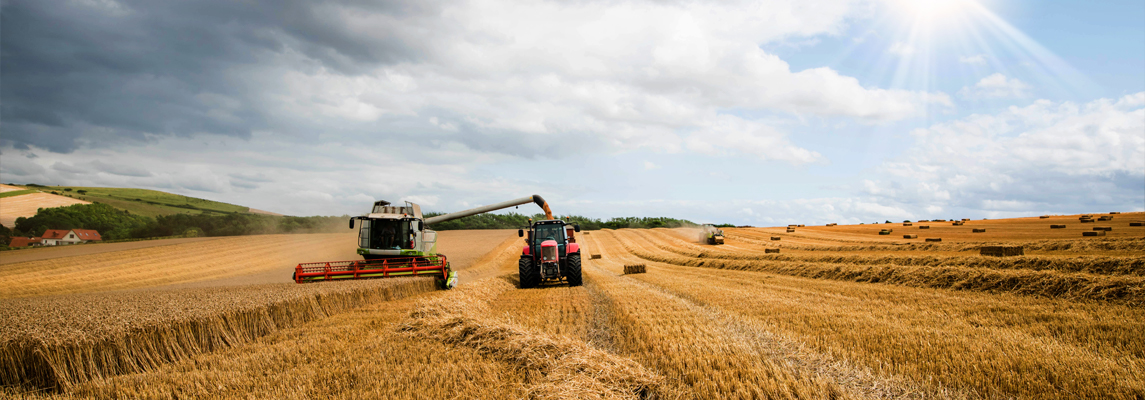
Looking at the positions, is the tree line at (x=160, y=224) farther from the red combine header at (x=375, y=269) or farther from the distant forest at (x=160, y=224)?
the red combine header at (x=375, y=269)

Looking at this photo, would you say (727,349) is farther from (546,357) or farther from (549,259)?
(549,259)

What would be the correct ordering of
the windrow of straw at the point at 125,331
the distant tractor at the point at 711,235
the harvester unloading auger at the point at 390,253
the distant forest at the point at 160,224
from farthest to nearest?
the distant forest at the point at 160,224, the distant tractor at the point at 711,235, the harvester unloading auger at the point at 390,253, the windrow of straw at the point at 125,331

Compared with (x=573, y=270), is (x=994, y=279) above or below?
above

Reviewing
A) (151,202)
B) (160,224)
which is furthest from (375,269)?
(151,202)

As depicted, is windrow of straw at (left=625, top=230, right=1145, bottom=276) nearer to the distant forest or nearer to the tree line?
the distant forest

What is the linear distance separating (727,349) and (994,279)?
27.9 ft

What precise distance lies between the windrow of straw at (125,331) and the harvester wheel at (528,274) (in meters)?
7.15

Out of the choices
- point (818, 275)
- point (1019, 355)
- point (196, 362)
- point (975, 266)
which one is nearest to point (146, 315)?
point (196, 362)

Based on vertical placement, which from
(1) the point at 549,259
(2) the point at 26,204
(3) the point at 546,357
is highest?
(2) the point at 26,204

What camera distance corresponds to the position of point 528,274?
51.9 ft

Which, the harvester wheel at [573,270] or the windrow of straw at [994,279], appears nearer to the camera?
the windrow of straw at [994,279]

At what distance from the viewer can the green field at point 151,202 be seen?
200 feet

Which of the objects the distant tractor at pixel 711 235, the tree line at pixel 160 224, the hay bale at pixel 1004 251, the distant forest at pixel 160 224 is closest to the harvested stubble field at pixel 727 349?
the hay bale at pixel 1004 251

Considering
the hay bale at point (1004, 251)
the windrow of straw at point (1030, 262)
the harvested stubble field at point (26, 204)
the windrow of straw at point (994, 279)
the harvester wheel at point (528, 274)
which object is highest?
the harvested stubble field at point (26, 204)
